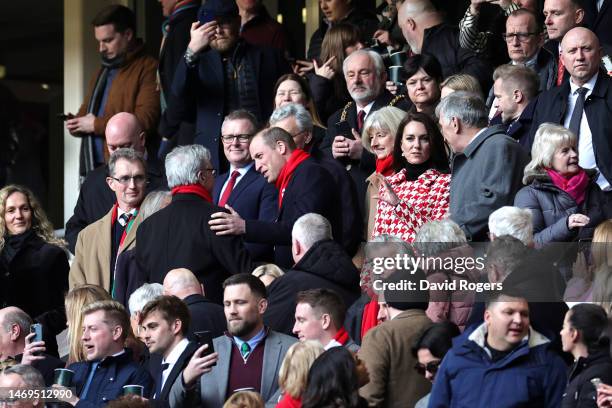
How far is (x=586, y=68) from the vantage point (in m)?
11.3

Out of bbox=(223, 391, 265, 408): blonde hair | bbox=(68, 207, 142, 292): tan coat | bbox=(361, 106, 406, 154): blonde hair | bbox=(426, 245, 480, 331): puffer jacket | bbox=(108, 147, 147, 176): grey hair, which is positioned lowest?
bbox=(223, 391, 265, 408): blonde hair

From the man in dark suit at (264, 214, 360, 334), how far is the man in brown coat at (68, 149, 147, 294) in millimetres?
1713

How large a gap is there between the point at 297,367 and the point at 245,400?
11.7 inches

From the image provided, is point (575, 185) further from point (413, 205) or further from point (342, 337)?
point (342, 337)

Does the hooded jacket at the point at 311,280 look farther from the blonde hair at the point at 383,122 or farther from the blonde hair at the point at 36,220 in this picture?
the blonde hair at the point at 36,220

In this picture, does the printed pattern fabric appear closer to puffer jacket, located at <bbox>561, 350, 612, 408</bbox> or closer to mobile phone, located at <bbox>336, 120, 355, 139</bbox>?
mobile phone, located at <bbox>336, 120, 355, 139</bbox>

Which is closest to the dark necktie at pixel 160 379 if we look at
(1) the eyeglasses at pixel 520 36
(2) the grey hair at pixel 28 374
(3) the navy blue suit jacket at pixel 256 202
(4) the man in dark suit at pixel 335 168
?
(2) the grey hair at pixel 28 374

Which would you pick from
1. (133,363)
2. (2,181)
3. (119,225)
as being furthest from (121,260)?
(2,181)

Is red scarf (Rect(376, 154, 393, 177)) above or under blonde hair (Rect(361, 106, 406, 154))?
under

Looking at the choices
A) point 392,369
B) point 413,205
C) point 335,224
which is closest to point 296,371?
point 392,369

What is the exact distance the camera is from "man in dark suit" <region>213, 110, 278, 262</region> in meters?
11.7

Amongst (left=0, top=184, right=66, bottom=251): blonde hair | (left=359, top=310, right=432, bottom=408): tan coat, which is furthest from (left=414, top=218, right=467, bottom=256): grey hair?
(left=0, top=184, right=66, bottom=251): blonde hair

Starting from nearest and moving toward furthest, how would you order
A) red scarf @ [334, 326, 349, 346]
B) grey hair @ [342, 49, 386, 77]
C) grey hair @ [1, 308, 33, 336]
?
red scarf @ [334, 326, 349, 346], grey hair @ [1, 308, 33, 336], grey hair @ [342, 49, 386, 77]

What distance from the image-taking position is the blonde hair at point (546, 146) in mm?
10414
